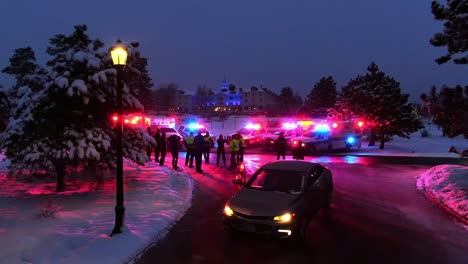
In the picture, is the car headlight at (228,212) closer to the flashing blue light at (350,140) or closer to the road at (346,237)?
the road at (346,237)

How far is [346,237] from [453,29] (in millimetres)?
9261

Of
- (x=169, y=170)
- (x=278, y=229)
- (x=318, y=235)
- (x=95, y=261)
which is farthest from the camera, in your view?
(x=169, y=170)

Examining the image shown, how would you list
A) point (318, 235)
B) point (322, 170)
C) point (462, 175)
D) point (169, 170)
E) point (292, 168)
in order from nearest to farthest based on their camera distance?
point (318, 235) < point (292, 168) < point (322, 170) < point (462, 175) < point (169, 170)

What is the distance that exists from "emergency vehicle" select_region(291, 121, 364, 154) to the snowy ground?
12.3 metres

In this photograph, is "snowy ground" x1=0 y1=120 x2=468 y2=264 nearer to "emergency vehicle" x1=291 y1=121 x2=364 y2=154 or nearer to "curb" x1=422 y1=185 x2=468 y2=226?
"curb" x1=422 y1=185 x2=468 y2=226

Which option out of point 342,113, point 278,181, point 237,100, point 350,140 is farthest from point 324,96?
point 237,100

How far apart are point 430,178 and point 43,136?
14.1m

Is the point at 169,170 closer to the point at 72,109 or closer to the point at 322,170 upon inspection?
the point at 72,109

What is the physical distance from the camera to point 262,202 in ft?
26.9

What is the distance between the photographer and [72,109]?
42.2 feet

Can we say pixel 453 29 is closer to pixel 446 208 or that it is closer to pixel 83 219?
pixel 446 208

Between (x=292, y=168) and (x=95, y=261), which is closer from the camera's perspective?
(x=95, y=261)

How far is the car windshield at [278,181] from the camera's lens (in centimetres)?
888

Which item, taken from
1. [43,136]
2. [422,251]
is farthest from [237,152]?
[422,251]
